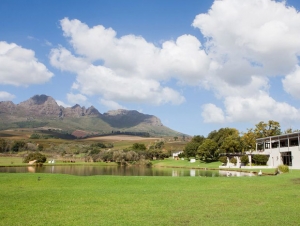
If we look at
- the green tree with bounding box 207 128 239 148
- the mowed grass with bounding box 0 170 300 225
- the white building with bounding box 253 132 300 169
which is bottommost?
the mowed grass with bounding box 0 170 300 225

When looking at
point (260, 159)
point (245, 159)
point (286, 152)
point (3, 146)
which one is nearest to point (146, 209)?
point (286, 152)

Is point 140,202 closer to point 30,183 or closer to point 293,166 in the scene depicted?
point 30,183

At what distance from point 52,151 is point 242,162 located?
76.4 m

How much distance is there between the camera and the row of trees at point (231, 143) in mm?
83750

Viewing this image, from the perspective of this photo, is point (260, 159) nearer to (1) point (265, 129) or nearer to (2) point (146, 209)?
(1) point (265, 129)

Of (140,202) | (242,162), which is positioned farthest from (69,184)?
(242,162)

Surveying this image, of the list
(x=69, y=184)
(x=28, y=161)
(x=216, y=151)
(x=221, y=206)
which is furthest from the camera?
(x=216, y=151)

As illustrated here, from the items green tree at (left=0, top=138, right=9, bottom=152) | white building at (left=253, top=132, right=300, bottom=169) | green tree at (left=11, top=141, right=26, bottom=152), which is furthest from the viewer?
green tree at (left=11, top=141, right=26, bottom=152)

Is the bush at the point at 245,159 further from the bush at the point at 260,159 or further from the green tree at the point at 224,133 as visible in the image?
the green tree at the point at 224,133

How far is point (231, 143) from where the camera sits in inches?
3226

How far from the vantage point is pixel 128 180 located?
26375 mm

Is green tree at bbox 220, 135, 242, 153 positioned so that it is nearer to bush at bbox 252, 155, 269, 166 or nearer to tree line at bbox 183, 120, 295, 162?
tree line at bbox 183, 120, 295, 162

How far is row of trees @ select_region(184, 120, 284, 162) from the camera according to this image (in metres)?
83.8

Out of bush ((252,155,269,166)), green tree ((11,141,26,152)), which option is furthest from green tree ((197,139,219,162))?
green tree ((11,141,26,152))
